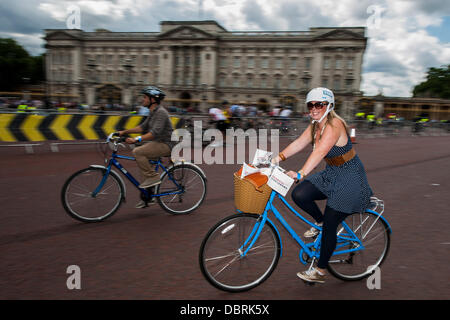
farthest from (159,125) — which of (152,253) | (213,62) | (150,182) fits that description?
(213,62)

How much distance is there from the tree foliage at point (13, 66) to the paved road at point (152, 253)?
89839mm

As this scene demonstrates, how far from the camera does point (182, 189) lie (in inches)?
223

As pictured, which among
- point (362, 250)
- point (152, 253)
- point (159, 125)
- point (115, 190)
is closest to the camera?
point (362, 250)

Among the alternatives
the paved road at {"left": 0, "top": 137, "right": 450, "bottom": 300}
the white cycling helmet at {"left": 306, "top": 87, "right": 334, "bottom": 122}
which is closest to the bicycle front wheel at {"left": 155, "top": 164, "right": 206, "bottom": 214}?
the paved road at {"left": 0, "top": 137, "right": 450, "bottom": 300}

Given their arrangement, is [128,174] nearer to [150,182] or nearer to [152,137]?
[150,182]

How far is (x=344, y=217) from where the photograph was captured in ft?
10.4

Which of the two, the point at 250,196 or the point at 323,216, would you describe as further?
the point at 323,216

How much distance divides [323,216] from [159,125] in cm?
289

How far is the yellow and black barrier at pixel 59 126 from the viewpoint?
11023 mm

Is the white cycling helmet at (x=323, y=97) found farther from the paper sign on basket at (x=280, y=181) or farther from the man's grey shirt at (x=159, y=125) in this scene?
the man's grey shirt at (x=159, y=125)

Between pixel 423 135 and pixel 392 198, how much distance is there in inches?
1064

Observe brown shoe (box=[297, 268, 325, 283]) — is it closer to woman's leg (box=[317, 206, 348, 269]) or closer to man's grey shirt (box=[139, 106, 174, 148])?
woman's leg (box=[317, 206, 348, 269])

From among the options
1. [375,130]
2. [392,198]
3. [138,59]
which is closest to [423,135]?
[375,130]
